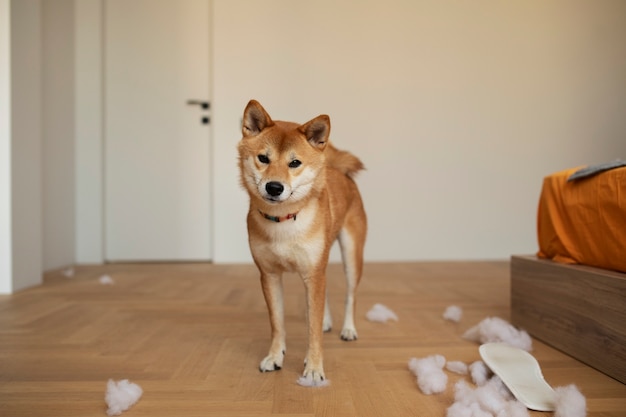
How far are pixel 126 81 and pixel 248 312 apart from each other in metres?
3.32

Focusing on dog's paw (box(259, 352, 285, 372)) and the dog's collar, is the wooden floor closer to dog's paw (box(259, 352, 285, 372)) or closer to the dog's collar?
dog's paw (box(259, 352, 285, 372))

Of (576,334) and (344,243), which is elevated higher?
(344,243)

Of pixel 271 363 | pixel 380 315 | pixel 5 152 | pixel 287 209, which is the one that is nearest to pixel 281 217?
pixel 287 209

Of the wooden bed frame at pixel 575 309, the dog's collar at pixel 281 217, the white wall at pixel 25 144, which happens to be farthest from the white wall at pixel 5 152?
the wooden bed frame at pixel 575 309

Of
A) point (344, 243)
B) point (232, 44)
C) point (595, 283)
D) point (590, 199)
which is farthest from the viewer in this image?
point (232, 44)

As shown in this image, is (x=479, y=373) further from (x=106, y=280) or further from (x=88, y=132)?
(x=88, y=132)

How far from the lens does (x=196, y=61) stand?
490 centimetres

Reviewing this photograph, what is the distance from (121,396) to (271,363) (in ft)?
1.72

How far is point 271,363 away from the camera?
1.70 meters

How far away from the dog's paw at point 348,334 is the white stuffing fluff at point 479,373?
0.59 meters

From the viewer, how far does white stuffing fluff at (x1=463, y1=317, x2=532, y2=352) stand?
1.94 m

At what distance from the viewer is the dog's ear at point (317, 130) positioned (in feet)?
5.27

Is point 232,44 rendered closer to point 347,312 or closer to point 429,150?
point 429,150

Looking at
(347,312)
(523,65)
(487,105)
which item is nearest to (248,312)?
(347,312)
